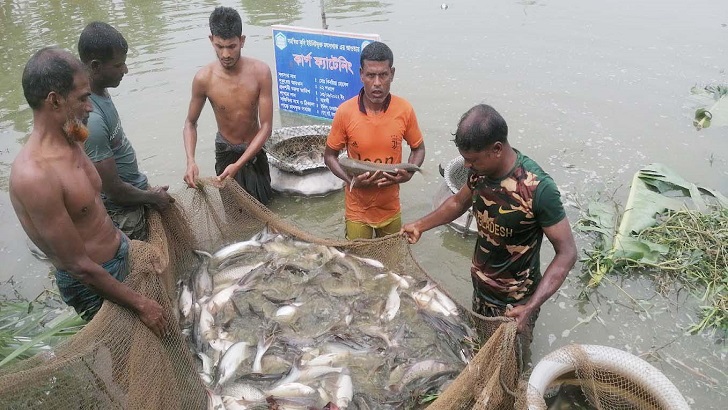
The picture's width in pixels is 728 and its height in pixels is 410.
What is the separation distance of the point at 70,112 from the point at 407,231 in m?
2.39

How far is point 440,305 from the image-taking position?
3895 millimetres

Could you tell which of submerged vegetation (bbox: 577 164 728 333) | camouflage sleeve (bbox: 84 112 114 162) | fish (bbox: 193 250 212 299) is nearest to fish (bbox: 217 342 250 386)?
fish (bbox: 193 250 212 299)

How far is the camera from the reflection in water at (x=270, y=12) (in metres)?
14.1

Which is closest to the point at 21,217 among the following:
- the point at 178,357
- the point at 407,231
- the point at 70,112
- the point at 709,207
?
the point at 70,112

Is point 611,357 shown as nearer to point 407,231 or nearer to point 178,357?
point 407,231

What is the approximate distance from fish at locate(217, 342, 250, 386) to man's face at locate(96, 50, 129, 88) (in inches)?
87.7

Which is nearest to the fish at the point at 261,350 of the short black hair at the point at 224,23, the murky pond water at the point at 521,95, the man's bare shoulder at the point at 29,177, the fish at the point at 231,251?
the fish at the point at 231,251

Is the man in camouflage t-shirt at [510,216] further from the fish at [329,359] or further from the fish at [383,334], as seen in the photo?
the fish at [329,359]

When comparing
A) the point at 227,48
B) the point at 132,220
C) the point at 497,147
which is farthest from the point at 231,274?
the point at 497,147

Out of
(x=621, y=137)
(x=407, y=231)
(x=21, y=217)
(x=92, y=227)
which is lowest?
(x=621, y=137)

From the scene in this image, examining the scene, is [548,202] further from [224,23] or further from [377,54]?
[224,23]

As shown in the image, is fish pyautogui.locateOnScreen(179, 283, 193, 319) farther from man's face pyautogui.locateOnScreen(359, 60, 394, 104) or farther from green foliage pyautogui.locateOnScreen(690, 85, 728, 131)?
green foliage pyautogui.locateOnScreen(690, 85, 728, 131)

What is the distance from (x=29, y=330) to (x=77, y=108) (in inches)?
64.5

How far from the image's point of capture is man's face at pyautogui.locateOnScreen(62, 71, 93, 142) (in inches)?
110
